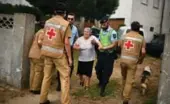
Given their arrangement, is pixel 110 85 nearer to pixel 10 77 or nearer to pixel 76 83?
pixel 76 83

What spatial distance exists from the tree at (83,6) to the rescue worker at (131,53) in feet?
19.9

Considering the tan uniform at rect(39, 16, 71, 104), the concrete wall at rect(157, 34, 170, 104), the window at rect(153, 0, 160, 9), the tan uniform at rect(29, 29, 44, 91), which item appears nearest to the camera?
the concrete wall at rect(157, 34, 170, 104)

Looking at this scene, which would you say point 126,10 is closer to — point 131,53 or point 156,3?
point 156,3

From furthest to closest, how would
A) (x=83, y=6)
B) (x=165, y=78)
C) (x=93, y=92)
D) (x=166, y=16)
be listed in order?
(x=166, y=16), (x=83, y=6), (x=93, y=92), (x=165, y=78)

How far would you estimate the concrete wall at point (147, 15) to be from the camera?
22.7m

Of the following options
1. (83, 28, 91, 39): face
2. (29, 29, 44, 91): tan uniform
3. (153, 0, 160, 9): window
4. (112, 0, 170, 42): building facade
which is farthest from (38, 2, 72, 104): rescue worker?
(153, 0, 160, 9): window

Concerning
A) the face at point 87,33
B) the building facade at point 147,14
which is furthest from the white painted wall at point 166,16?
the face at point 87,33

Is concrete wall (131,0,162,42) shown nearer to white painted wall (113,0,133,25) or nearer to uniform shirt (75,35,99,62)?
white painted wall (113,0,133,25)

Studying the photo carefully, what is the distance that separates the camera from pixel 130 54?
25.3 feet

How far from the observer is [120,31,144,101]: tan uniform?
7688mm

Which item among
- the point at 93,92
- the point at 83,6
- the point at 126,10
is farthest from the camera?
the point at 126,10

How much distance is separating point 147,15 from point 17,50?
56.9 ft

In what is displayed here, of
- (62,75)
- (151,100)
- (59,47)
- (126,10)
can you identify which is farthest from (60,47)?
(126,10)

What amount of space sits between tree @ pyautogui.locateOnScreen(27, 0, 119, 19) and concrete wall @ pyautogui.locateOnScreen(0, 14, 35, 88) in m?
4.70
